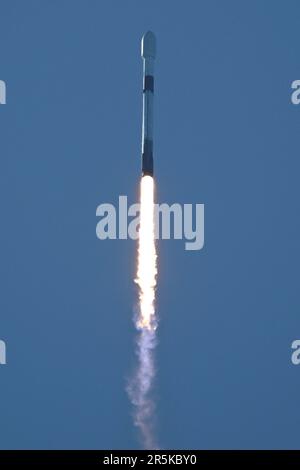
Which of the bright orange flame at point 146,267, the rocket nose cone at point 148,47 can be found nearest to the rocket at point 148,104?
the rocket nose cone at point 148,47

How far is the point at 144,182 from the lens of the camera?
3723 inches

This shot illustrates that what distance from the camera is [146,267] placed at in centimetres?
9800

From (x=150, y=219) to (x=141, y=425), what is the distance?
625 inches

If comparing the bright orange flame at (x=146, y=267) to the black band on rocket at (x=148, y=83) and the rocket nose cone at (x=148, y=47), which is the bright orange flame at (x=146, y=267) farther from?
the rocket nose cone at (x=148, y=47)

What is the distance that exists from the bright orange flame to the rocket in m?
3.34

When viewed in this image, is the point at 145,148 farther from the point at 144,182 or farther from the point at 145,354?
the point at 145,354

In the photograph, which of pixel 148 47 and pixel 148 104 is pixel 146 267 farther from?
pixel 148 47

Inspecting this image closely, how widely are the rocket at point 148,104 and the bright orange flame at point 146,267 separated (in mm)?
3337

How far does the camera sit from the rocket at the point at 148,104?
9494cm

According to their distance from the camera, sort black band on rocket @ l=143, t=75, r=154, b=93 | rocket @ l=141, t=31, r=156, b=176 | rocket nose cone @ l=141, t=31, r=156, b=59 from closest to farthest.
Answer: rocket @ l=141, t=31, r=156, b=176 < black band on rocket @ l=143, t=75, r=154, b=93 < rocket nose cone @ l=141, t=31, r=156, b=59

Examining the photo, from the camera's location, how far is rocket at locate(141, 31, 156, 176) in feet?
311

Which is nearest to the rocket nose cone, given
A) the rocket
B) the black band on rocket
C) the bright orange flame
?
the rocket

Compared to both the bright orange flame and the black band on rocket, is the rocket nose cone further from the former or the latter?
the bright orange flame
